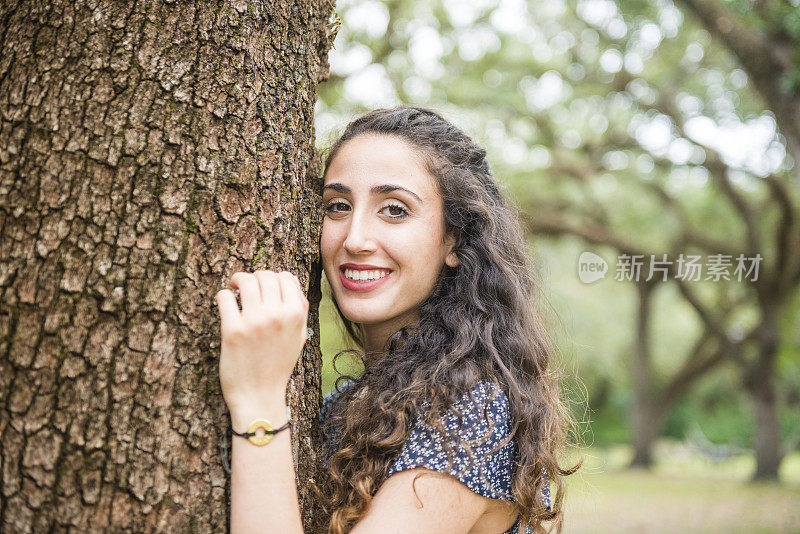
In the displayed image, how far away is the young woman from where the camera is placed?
1.61 metres

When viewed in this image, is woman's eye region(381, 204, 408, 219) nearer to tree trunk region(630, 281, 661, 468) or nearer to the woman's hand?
the woman's hand

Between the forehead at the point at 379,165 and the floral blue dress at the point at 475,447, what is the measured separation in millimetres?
690

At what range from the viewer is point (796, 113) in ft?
28.3

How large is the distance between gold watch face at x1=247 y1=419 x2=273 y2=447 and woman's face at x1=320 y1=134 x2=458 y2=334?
0.62m

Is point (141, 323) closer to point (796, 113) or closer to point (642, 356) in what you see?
point (796, 113)

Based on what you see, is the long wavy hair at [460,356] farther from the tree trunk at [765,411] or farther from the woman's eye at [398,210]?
the tree trunk at [765,411]

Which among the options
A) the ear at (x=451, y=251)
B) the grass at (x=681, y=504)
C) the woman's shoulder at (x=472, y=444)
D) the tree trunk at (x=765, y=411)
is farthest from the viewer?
the tree trunk at (x=765, y=411)

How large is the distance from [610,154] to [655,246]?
2626mm

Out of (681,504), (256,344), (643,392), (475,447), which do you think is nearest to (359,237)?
(256,344)

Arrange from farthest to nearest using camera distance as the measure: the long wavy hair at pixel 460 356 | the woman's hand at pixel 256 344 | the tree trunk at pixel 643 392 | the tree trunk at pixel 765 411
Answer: the tree trunk at pixel 643 392, the tree trunk at pixel 765 411, the long wavy hair at pixel 460 356, the woman's hand at pixel 256 344

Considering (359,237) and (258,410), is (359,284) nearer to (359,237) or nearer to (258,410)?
(359,237)

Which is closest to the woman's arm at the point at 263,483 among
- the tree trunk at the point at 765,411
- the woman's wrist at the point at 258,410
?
the woman's wrist at the point at 258,410

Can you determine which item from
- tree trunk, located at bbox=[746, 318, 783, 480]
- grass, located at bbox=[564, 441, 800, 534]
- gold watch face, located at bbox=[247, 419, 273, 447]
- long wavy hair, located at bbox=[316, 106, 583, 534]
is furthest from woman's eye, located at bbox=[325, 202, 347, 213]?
tree trunk, located at bbox=[746, 318, 783, 480]

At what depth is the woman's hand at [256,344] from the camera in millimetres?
1591
